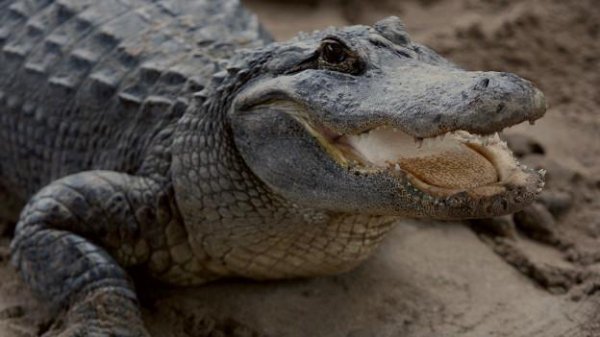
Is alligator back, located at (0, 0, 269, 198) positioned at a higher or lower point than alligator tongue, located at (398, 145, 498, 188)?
lower

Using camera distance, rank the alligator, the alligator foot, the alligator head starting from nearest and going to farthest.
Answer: the alligator head → the alligator → the alligator foot

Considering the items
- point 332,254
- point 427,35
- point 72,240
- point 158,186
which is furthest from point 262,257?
point 427,35

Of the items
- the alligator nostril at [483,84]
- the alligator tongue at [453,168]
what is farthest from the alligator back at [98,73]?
the alligator nostril at [483,84]

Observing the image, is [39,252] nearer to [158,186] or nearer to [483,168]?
[158,186]

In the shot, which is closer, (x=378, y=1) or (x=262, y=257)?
(x=262, y=257)

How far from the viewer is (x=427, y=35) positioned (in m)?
5.74

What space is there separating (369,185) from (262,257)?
82 cm

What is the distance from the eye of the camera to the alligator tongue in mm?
2895

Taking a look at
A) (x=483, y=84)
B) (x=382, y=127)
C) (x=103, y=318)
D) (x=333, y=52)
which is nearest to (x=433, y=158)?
(x=382, y=127)

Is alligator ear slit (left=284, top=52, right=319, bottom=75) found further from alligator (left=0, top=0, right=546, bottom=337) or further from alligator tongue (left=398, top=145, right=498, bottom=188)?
alligator tongue (left=398, top=145, right=498, bottom=188)

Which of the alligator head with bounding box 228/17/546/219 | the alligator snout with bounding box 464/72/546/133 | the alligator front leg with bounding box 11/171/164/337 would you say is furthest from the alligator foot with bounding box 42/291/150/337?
the alligator snout with bounding box 464/72/546/133

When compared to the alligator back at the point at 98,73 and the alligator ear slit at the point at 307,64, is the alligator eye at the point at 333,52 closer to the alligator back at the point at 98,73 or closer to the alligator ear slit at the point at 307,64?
the alligator ear slit at the point at 307,64

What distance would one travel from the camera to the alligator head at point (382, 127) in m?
2.68

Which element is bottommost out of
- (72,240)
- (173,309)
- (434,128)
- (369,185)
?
(173,309)
